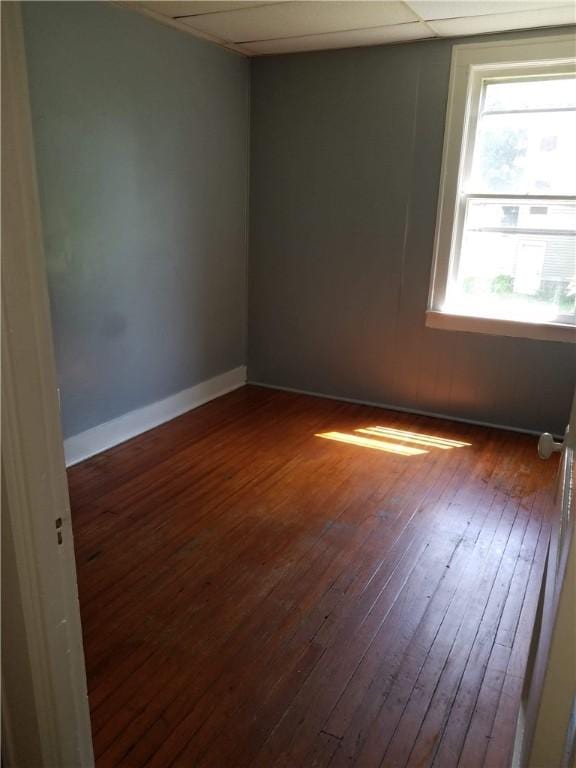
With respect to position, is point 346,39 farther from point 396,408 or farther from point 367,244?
point 396,408

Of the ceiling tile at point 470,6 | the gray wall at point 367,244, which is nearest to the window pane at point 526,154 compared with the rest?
the gray wall at point 367,244

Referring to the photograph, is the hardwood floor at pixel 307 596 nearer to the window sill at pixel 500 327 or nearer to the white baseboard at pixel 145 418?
the white baseboard at pixel 145 418

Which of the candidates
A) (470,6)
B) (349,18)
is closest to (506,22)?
(470,6)

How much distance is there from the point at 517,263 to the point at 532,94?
39.1 inches

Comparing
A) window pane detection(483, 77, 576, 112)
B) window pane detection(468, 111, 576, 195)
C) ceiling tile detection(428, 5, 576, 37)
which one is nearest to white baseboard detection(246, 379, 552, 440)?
window pane detection(468, 111, 576, 195)

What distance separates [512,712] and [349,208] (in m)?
3.24

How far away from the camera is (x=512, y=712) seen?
170cm

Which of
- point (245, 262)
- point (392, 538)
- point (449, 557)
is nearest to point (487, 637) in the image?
point (449, 557)

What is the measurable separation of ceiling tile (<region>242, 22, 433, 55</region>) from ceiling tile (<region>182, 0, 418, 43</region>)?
0.33 ft

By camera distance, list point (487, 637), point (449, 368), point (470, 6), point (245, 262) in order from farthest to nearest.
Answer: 1. point (245, 262)
2. point (449, 368)
3. point (470, 6)
4. point (487, 637)

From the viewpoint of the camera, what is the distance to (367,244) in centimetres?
405

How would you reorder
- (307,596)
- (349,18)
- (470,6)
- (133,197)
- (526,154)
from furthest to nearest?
(526,154), (133,197), (349,18), (470,6), (307,596)

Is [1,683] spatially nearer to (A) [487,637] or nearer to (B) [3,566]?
(B) [3,566]

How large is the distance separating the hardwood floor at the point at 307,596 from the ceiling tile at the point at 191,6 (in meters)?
2.40
